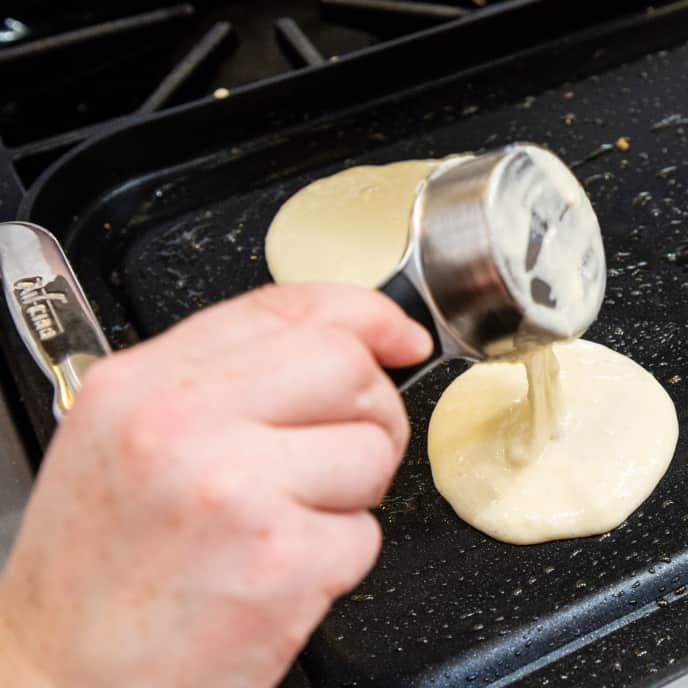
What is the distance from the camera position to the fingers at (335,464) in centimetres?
52

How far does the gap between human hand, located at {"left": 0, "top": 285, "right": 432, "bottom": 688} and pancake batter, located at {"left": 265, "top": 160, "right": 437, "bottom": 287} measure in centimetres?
59

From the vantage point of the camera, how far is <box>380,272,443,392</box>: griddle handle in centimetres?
65

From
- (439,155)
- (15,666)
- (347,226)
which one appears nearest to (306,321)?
(15,666)

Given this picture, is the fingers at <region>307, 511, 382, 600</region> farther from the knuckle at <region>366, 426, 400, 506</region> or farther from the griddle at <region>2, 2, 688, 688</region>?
the griddle at <region>2, 2, 688, 688</region>

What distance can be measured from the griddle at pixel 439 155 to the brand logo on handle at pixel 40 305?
0.43 feet

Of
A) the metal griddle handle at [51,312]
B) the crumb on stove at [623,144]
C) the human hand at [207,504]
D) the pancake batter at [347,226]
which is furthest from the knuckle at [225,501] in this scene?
the crumb on stove at [623,144]

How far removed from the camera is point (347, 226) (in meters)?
1.22

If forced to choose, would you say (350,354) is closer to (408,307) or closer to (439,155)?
(408,307)

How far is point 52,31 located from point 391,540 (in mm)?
1124

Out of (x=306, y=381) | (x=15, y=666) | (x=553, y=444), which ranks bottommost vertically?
(x=553, y=444)

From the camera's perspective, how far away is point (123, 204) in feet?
4.18

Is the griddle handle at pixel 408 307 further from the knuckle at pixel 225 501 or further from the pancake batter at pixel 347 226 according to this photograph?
the pancake batter at pixel 347 226

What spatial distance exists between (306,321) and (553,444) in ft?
1.56

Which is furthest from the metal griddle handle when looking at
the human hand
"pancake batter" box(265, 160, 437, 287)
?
"pancake batter" box(265, 160, 437, 287)
